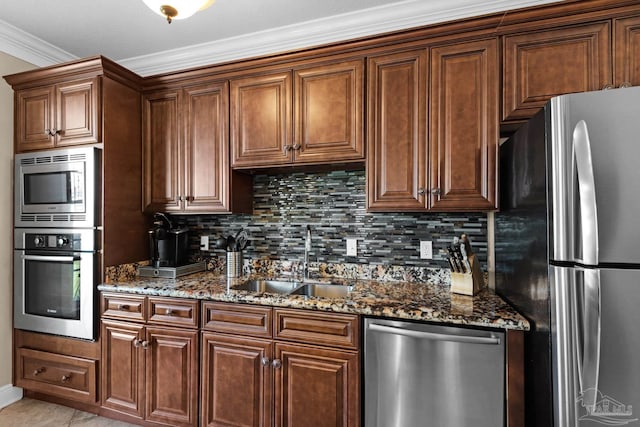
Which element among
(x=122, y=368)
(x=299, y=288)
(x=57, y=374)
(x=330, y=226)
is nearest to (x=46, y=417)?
(x=57, y=374)

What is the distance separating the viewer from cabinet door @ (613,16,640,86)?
163 cm

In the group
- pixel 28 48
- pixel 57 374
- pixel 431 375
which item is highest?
pixel 28 48

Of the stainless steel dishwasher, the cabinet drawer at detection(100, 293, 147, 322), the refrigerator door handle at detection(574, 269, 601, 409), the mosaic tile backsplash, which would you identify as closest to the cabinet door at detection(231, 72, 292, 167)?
the mosaic tile backsplash

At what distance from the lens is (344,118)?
2.12m

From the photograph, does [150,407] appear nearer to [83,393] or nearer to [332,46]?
[83,393]

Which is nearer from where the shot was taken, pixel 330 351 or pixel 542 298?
pixel 542 298

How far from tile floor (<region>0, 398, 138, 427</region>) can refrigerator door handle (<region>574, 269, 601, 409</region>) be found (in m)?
A: 2.59

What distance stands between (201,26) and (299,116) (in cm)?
111

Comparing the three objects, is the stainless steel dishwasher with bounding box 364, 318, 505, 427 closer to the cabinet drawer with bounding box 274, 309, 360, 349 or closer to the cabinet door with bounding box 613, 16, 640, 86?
the cabinet drawer with bounding box 274, 309, 360, 349

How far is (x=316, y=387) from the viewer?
179 cm

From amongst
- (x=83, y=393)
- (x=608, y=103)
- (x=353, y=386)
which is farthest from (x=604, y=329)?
(x=83, y=393)

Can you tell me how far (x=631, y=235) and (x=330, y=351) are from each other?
134cm

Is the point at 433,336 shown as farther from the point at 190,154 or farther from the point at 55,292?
the point at 55,292

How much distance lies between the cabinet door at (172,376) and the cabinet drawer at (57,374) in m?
0.50
